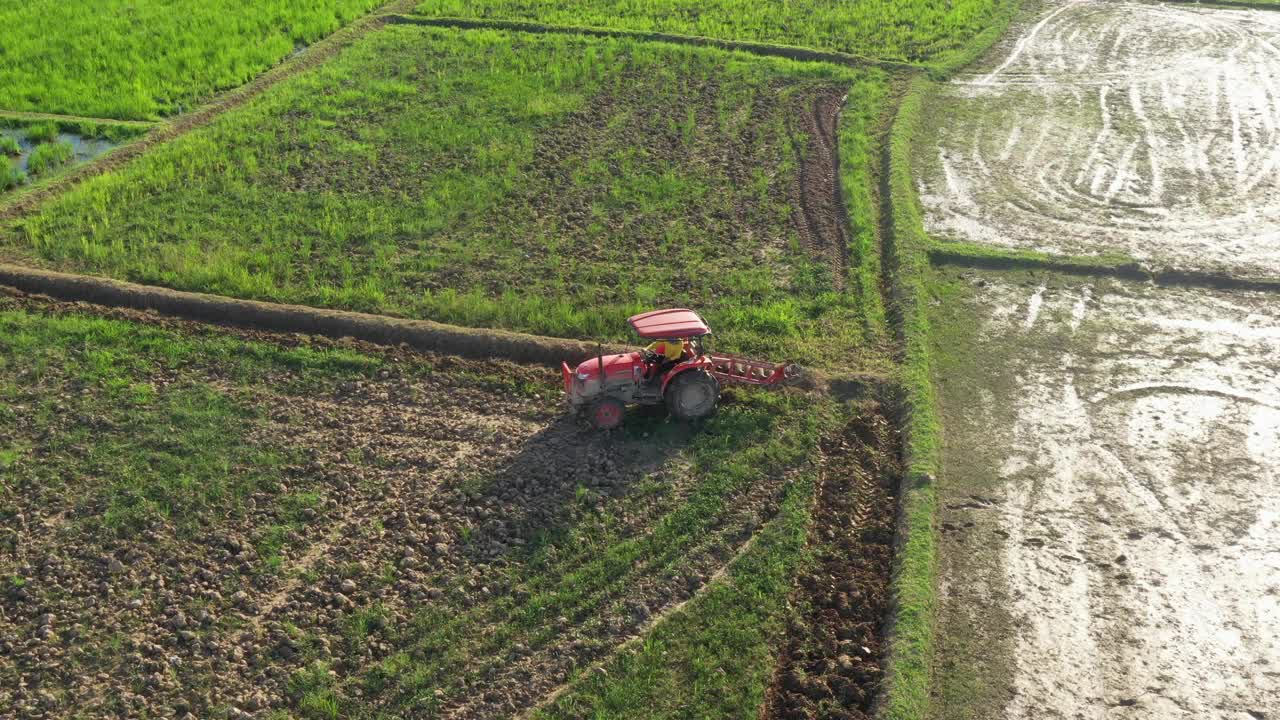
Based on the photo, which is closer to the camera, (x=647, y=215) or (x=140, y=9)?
(x=647, y=215)

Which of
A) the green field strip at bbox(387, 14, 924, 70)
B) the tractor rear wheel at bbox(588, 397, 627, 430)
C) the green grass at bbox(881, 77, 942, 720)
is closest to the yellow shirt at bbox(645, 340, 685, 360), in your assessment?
the tractor rear wheel at bbox(588, 397, 627, 430)

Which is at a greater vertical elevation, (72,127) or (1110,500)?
(72,127)

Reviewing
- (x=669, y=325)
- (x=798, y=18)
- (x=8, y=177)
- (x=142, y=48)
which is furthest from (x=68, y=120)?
(x=798, y=18)

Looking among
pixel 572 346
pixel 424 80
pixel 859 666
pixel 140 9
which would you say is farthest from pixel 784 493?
pixel 140 9

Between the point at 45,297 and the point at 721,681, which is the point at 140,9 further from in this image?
the point at 721,681

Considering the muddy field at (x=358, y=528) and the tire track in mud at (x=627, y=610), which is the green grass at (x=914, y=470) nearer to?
the muddy field at (x=358, y=528)

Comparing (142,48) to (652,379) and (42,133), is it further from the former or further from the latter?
(652,379)

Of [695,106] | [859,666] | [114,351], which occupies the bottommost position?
[859,666]

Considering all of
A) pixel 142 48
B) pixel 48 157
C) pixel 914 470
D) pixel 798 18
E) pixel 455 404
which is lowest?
pixel 914 470
